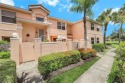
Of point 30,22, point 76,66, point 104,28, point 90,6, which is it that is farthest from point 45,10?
point 104,28

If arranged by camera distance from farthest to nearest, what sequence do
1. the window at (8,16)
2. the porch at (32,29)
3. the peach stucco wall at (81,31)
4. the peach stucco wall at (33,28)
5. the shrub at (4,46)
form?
the peach stucco wall at (81,31) → the porch at (32,29) → the peach stucco wall at (33,28) → the window at (8,16) → the shrub at (4,46)

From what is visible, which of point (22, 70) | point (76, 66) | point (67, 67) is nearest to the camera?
point (22, 70)

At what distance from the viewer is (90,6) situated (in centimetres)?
1823

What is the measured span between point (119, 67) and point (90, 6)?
11.0 m

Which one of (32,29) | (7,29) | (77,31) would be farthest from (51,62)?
(77,31)

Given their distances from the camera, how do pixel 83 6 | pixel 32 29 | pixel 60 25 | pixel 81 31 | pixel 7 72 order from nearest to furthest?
Answer: pixel 7 72 < pixel 83 6 < pixel 32 29 < pixel 60 25 < pixel 81 31

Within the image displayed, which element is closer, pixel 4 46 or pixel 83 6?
pixel 4 46

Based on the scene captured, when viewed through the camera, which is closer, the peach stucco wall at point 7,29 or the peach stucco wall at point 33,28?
the peach stucco wall at point 7,29

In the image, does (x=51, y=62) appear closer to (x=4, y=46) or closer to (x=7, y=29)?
(x=4, y=46)

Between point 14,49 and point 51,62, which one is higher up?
point 14,49

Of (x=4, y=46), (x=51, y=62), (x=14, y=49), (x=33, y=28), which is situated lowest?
(x=51, y=62)

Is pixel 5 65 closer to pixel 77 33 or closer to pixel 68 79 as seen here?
pixel 68 79

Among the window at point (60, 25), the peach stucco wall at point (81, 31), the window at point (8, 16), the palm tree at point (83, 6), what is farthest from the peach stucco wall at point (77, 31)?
the window at point (8, 16)

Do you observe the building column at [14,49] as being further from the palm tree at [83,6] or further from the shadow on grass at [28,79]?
the palm tree at [83,6]
